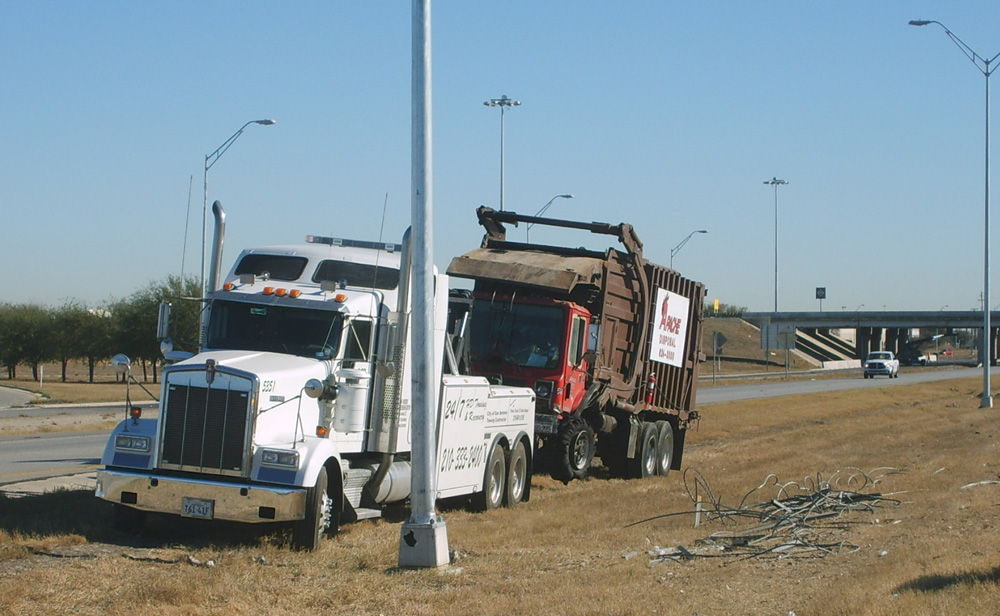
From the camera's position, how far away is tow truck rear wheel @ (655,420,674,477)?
21812 mm

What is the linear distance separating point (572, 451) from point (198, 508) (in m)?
8.71

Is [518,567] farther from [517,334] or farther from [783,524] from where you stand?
[517,334]

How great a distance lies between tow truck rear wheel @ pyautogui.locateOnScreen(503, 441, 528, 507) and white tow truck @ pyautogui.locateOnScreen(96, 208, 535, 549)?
2.08 ft

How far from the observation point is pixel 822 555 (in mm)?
10266

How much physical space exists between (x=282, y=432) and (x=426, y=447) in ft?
5.21

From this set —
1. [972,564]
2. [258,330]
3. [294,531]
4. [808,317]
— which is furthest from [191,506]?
[808,317]

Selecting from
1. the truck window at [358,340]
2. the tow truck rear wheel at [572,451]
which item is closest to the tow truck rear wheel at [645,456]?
the tow truck rear wheel at [572,451]

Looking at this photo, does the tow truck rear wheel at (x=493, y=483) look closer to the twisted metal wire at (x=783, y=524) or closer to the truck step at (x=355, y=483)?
the twisted metal wire at (x=783, y=524)

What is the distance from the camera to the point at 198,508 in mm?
10516

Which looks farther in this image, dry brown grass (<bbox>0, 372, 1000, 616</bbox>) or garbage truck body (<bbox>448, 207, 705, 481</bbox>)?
garbage truck body (<bbox>448, 207, 705, 481</bbox>)

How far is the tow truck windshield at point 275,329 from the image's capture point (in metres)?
11.9

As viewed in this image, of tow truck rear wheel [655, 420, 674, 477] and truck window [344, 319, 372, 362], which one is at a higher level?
truck window [344, 319, 372, 362]

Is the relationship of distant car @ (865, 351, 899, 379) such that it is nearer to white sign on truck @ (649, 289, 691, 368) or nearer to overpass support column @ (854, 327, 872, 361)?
overpass support column @ (854, 327, 872, 361)

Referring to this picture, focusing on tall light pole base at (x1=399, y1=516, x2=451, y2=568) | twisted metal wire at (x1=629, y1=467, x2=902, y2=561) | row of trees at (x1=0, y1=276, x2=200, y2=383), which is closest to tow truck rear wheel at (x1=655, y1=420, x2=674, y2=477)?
twisted metal wire at (x1=629, y1=467, x2=902, y2=561)
